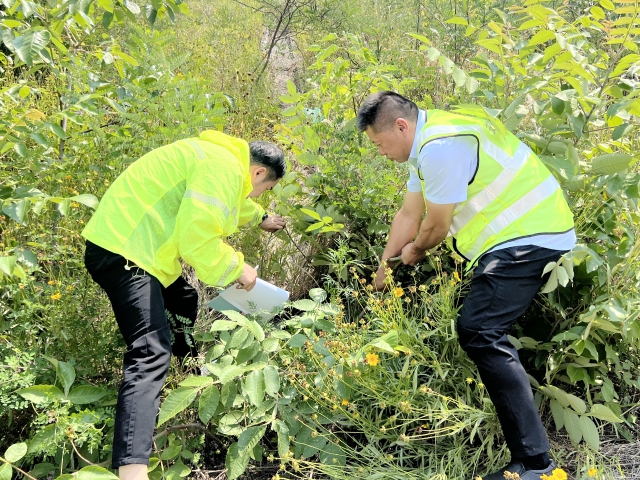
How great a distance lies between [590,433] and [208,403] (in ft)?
4.94

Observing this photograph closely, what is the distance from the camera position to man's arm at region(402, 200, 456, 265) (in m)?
2.13

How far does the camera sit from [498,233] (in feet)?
6.81

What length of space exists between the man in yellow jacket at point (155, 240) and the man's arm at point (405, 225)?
2.63ft

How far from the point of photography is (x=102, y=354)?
91.7 inches

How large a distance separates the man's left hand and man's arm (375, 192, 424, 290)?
8 centimetres

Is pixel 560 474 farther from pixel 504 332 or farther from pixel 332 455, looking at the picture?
pixel 332 455

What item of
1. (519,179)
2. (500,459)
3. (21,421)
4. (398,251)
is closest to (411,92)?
(398,251)

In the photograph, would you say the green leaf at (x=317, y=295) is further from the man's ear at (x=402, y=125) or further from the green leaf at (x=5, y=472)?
the green leaf at (x=5, y=472)

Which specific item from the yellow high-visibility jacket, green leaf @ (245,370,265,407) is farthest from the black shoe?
the yellow high-visibility jacket

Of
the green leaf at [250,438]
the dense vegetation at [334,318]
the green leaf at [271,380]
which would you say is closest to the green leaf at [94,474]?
the dense vegetation at [334,318]

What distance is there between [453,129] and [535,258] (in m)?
0.62

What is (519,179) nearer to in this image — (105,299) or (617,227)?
(617,227)

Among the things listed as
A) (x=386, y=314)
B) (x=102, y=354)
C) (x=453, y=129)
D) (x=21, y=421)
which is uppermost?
(x=453, y=129)

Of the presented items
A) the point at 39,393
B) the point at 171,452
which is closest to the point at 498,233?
the point at 171,452
